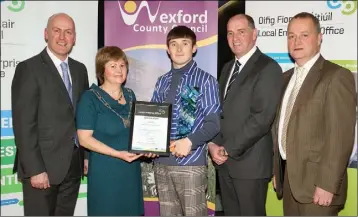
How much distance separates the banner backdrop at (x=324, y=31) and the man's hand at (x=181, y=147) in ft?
6.41

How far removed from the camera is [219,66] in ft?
16.0

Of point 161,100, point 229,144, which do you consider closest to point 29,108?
point 161,100

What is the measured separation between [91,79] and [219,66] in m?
1.60

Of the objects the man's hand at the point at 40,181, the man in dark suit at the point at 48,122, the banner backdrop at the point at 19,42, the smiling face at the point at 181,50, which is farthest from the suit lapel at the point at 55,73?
the smiling face at the point at 181,50

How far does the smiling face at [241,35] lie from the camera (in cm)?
374

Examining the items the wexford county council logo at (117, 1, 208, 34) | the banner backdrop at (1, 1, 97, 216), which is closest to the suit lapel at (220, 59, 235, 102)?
the wexford county council logo at (117, 1, 208, 34)

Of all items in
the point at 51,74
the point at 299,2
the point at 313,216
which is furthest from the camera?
the point at 299,2

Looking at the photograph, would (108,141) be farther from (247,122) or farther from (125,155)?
(247,122)

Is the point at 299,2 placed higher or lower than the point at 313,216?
higher

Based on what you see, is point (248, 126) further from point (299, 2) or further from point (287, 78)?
point (299, 2)

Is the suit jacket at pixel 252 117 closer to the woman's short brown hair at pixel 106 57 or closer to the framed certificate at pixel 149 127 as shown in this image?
the framed certificate at pixel 149 127

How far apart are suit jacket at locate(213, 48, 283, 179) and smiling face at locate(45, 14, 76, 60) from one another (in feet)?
5.43

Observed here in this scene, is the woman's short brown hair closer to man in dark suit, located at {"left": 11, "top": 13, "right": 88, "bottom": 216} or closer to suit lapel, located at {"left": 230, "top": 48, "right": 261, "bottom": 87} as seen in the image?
man in dark suit, located at {"left": 11, "top": 13, "right": 88, "bottom": 216}

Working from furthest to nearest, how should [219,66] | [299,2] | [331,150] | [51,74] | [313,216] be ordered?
[219,66] < [299,2] < [51,74] < [313,216] < [331,150]
